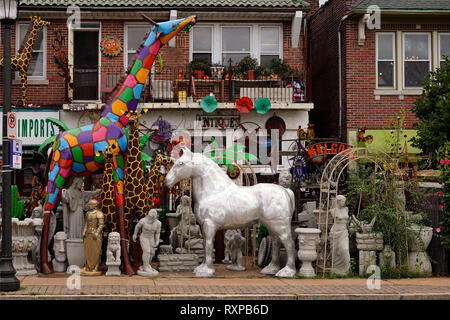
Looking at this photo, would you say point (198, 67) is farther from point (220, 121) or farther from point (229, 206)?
point (229, 206)

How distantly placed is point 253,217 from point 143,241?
220cm

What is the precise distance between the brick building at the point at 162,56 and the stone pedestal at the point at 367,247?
8.65m

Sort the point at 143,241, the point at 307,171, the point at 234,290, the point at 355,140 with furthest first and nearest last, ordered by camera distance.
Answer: the point at 355,140 → the point at 307,171 → the point at 143,241 → the point at 234,290

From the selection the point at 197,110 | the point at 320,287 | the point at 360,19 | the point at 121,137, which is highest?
the point at 360,19

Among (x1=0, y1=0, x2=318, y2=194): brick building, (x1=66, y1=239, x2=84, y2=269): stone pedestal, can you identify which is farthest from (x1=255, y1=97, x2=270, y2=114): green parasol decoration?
(x1=66, y1=239, x2=84, y2=269): stone pedestal

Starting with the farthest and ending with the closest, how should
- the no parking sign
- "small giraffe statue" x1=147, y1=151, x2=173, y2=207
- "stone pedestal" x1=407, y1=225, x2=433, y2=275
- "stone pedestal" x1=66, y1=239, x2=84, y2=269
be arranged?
"small giraffe statue" x1=147, y1=151, x2=173, y2=207, "stone pedestal" x1=66, y1=239, x2=84, y2=269, "stone pedestal" x1=407, y1=225, x2=433, y2=275, the no parking sign

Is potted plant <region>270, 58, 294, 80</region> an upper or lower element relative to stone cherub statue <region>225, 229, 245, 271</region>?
upper

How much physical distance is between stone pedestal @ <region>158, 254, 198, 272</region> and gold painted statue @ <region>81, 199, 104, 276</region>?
1.26 meters

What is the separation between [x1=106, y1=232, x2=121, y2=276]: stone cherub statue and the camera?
12336 mm

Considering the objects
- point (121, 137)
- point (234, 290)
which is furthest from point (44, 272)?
point (234, 290)

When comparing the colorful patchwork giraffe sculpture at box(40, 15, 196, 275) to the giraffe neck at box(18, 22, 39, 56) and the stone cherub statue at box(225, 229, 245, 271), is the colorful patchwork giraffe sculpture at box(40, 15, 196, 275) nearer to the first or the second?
the stone cherub statue at box(225, 229, 245, 271)

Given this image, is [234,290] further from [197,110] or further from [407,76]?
[407,76]

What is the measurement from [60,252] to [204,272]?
305cm

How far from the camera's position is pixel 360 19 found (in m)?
20.4
